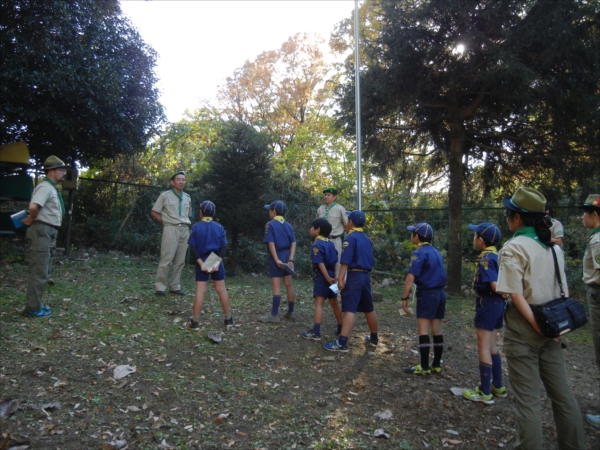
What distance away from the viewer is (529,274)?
309 centimetres

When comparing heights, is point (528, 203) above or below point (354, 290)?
above

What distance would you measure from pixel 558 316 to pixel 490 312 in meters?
1.42

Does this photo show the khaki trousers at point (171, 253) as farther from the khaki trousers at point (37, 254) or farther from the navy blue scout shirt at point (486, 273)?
the navy blue scout shirt at point (486, 273)

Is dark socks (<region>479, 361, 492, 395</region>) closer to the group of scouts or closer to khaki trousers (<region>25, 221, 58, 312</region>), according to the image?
the group of scouts

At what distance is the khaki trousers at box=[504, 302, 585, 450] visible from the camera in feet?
9.77

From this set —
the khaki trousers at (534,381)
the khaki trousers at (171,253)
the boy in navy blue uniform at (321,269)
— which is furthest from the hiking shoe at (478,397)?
the khaki trousers at (171,253)

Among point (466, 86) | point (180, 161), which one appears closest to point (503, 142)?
point (466, 86)

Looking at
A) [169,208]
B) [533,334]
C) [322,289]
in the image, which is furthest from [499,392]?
[169,208]

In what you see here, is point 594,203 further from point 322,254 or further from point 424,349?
point 322,254

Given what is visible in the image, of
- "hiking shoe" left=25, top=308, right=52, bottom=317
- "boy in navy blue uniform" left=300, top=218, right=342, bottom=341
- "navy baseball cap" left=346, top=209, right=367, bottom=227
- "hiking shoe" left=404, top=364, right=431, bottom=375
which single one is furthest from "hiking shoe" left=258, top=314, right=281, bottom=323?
"hiking shoe" left=25, top=308, right=52, bottom=317

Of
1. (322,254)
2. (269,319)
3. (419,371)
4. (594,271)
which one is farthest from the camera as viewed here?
(269,319)

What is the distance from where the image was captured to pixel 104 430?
11.9 feet

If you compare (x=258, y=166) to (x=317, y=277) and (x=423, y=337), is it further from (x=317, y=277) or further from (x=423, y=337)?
(x=423, y=337)

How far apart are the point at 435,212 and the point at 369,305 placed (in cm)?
733
